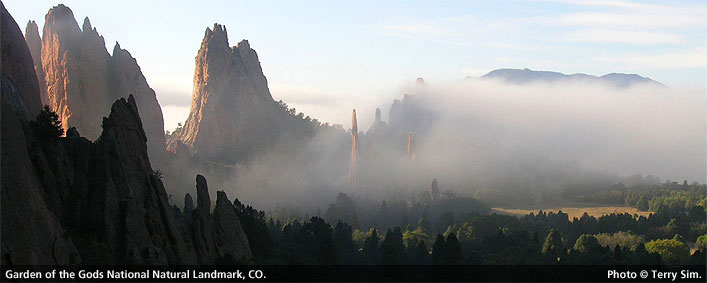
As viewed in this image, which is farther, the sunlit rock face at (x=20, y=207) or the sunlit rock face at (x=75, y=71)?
the sunlit rock face at (x=75, y=71)

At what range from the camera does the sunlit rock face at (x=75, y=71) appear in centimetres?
14225

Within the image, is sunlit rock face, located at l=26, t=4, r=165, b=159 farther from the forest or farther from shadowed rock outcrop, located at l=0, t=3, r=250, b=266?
shadowed rock outcrop, located at l=0, t=3, r=250, b=266

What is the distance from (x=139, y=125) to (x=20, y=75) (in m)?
10.4

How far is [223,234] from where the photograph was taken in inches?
2995

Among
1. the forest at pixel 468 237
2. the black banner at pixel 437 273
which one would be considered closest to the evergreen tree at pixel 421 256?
the forest at pixel 468 237

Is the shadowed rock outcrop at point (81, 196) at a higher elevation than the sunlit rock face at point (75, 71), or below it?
below

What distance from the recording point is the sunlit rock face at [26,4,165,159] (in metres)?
142

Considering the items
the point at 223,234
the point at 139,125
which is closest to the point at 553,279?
the point at 223,234

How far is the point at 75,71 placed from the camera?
14350 cm

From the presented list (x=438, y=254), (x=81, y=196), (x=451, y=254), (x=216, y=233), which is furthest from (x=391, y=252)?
(x=81, y=196)

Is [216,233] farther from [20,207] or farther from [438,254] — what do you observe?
[438,254]

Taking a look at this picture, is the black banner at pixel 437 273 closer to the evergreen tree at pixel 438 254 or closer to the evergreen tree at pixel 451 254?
the evergreen tree at pixel 451 254

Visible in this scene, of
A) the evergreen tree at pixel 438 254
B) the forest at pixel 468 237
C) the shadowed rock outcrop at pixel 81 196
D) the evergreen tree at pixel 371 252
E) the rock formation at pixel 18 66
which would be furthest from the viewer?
the evergreen tree at pixel 371 252

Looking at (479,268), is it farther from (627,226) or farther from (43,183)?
(627,226)
